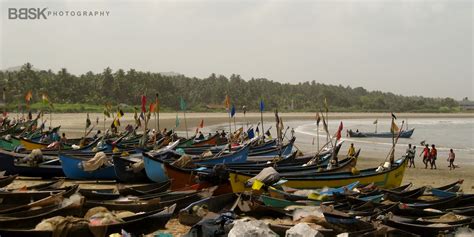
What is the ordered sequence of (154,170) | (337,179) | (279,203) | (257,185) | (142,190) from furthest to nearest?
(154,170) → (337,179) → (142,190) → (257,185) → (279,203)

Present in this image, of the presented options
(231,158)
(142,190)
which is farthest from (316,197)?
(231,158)

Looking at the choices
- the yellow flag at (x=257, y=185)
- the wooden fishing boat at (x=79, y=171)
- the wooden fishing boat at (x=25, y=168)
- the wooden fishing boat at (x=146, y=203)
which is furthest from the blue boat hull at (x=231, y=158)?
the wooden fishing boat at (x=146, y=203)

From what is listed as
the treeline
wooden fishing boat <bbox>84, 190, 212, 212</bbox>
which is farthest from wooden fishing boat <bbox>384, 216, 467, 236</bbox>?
the treeline

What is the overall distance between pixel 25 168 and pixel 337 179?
35.3 feet

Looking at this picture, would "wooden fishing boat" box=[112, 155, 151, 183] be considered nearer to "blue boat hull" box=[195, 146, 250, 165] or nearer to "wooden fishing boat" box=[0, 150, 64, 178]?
"blue boat hull" box=[195, 146, 250, 165]

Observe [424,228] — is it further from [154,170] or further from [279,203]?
[154,170]

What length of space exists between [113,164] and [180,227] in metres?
7.31

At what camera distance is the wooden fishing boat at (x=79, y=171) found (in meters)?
16.7

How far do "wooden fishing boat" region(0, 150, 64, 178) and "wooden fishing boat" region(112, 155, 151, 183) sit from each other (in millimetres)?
2319

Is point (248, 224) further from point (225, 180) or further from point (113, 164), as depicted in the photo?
point (113, 164)

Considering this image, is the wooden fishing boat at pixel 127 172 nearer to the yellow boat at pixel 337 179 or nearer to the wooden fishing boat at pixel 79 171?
the wooden fishing boat at pixel 79 171

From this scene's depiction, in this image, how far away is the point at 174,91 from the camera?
95.5 metres

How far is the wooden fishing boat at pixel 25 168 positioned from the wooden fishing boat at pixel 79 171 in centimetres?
64

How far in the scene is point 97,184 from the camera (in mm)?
16938
